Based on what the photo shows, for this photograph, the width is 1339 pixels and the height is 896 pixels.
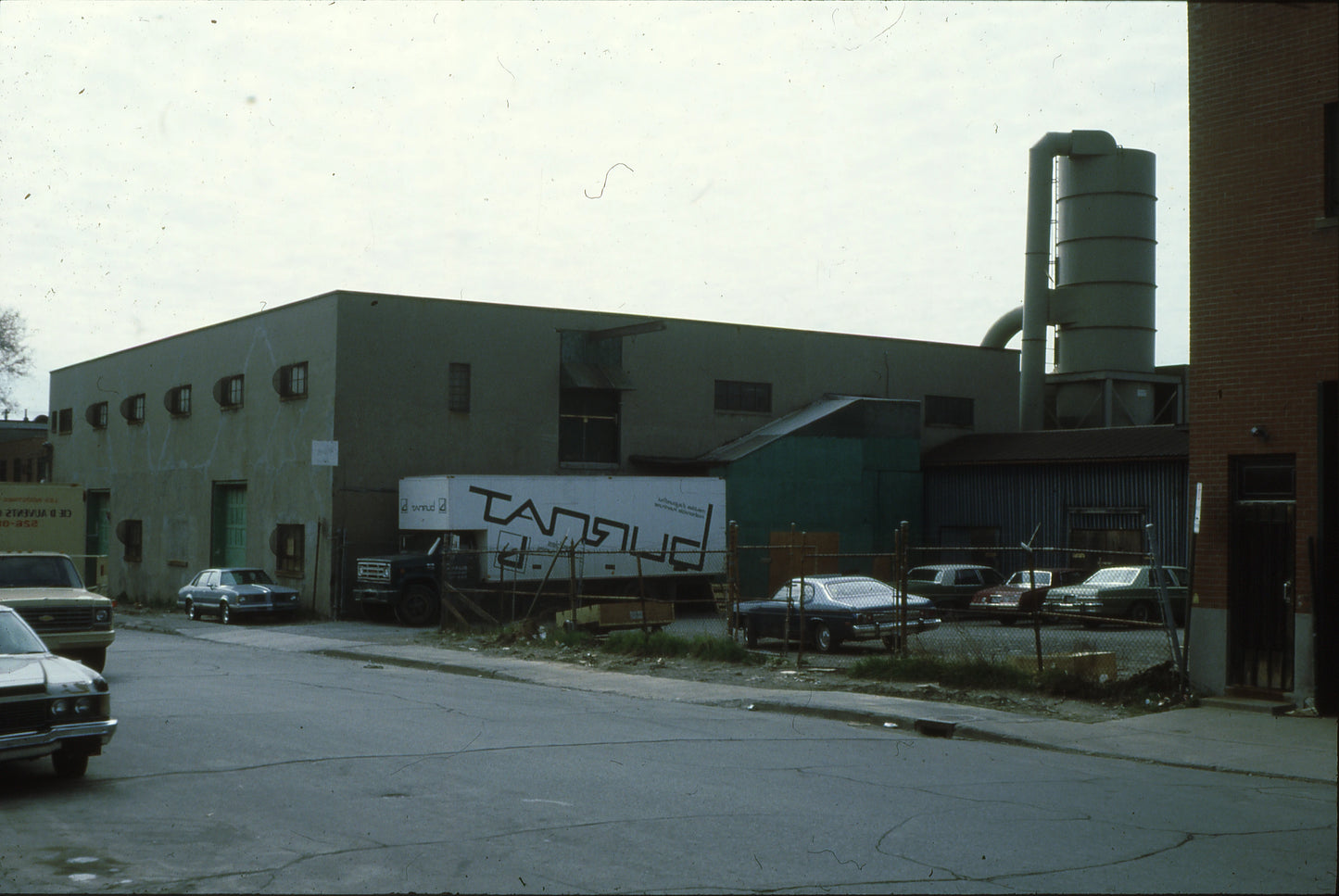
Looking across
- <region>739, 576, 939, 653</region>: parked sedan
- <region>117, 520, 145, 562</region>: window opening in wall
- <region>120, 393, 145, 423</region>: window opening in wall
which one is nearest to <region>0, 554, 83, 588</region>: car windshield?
<region>739, 576, 939, 653</region>: parked sedan

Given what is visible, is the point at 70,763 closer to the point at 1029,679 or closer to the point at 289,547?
the point at 1029,679

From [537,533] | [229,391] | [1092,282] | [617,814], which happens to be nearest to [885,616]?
[537,533]

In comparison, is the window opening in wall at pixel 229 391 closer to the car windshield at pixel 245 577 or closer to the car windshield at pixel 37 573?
the car windshield at pixel 245 577

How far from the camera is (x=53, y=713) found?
9.88 m

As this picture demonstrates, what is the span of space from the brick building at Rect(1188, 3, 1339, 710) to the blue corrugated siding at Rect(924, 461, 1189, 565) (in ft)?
62.8

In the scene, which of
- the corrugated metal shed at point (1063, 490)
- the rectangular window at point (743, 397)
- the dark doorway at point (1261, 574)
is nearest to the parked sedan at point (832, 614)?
the dark doorway at point (1261, 574)

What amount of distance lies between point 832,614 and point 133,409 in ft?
119

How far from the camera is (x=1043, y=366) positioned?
1768 inches

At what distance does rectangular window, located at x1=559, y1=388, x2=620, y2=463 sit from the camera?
40.2 meters

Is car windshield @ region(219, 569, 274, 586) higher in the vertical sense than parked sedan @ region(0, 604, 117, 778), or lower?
lower

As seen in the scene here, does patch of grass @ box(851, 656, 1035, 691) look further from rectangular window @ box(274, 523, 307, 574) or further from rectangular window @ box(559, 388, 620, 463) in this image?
rectangular window @ box(559, 388, 620, 463)

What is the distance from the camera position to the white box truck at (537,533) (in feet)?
105

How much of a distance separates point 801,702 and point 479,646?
10526 mm

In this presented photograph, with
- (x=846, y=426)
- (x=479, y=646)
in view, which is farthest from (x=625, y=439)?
(x=479, y=646)
